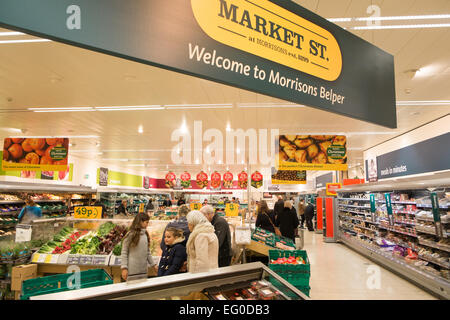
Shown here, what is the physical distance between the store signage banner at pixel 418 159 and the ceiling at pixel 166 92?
2.21 ft

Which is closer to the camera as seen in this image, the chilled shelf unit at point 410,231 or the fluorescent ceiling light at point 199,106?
the chilled shelf unit at point 410,231

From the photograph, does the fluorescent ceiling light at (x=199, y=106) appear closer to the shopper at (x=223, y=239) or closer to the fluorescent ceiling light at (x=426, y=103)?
the shopper at (x=223, y=239)

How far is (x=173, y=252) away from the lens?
3.37 metres

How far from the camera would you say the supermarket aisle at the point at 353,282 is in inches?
200

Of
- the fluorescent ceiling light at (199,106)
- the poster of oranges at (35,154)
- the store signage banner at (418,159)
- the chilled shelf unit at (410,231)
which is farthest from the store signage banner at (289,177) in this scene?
the poster of oranges at (35,154)

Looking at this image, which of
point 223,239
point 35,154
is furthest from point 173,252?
point 35,154

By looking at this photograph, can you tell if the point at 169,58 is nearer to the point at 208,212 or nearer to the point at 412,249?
the point at 208,212

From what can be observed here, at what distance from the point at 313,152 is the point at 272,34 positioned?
6.70 meters

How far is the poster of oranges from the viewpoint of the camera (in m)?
8.48

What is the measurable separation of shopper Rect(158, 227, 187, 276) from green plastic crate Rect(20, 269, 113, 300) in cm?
79

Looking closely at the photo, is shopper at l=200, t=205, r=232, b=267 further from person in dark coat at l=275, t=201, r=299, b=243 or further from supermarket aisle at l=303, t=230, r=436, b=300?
person in dark coat at l=275, t=201, r=299, b=243

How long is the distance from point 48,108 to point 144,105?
251 cm

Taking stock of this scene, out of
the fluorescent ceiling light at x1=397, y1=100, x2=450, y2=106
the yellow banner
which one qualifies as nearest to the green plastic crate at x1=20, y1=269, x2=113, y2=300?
the yellow banner

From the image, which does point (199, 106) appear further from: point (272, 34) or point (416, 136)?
point (416, 136)
